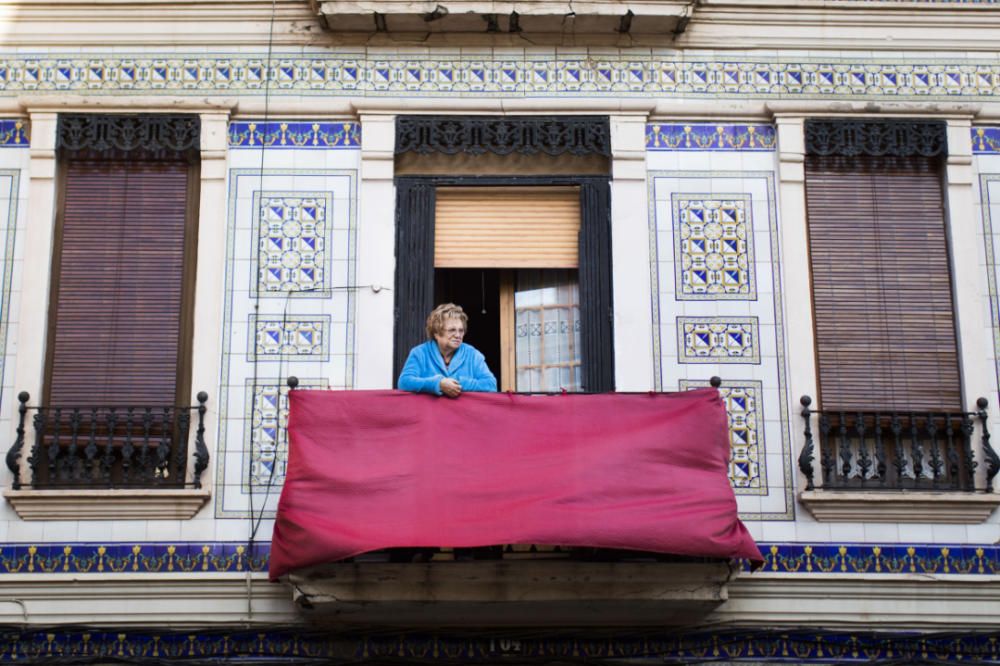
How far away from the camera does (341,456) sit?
11.2m

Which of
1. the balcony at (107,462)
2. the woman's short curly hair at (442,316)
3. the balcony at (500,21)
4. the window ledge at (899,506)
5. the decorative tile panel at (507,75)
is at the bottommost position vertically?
the window ledge at (899,506)

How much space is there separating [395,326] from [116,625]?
3.04m

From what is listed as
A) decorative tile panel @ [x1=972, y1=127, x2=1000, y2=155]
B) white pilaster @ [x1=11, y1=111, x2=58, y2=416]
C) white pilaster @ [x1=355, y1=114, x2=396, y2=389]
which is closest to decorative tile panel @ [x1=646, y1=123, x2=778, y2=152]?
decorative tile panel @ [x1=972, y1=127, x2=1000, y2=155]

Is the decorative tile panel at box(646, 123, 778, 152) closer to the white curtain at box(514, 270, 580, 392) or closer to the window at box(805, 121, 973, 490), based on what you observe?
the window at box(805, 121, 973, 490)

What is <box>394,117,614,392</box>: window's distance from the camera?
12.7m

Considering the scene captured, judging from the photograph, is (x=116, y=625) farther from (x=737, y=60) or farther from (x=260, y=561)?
(x=737, y=60)

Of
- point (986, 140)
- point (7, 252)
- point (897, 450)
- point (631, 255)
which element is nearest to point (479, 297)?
point (631, 255)

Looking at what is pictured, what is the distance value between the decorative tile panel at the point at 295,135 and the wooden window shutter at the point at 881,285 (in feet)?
12.2

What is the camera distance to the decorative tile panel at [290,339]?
12398 mm

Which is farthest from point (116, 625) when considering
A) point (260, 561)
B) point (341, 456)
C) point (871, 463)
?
point (871, 463)

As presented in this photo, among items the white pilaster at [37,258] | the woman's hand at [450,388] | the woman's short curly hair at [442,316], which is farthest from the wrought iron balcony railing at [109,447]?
the woman's hand at [450,388]

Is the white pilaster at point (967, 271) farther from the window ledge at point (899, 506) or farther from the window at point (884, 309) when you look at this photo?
the window ledge at point (899, 506)

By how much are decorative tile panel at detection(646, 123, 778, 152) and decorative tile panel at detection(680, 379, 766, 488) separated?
1959mm

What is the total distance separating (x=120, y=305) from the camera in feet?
41.2
